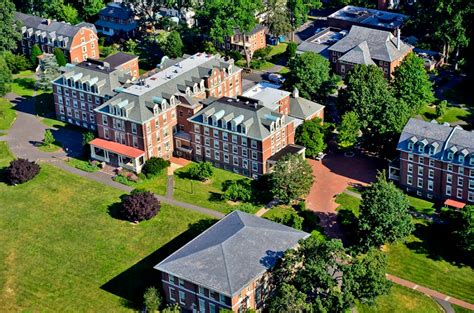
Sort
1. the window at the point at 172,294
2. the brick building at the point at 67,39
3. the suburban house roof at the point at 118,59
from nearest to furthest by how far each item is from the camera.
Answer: the window at the point at 172,294, the suburban house roof at the point at 118,59, the brick building at the point at 67,39

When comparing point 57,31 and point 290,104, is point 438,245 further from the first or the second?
point 57,31

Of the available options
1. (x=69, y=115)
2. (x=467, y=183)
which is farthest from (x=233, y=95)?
(x=467, y=183)

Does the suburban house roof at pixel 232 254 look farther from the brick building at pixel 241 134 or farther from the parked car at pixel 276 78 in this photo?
the parked car at pixel 276 78

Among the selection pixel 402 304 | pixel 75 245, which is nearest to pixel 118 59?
pixel 75 245

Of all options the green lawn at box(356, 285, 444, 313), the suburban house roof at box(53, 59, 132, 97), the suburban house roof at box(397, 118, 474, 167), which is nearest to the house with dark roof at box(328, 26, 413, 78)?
the suburban house roof at box(397, 118, 474, 167)

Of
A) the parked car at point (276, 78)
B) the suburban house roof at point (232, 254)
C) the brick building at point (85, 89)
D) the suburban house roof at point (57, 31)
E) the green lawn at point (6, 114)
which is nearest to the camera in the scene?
the suburban house roof at point (232, 254)

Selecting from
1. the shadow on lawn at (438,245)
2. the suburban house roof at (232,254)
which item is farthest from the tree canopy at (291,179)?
the shadow on lawn at (438,245)
